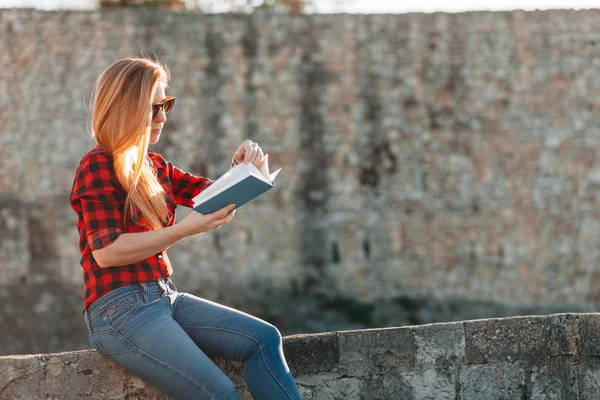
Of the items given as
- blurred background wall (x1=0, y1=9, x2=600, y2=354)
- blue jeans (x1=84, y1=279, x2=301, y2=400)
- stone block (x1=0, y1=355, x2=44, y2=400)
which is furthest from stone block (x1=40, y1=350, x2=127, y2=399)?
blurred background wall (x1=0, y1=9, x2=600, y2=354)

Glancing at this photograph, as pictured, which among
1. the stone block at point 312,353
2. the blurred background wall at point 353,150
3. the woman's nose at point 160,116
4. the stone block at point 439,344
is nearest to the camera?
the woman's nose at point 160,116

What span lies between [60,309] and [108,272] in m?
8.61

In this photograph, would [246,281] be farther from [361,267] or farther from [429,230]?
[429,230]

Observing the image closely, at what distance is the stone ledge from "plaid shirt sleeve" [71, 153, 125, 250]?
101 cm

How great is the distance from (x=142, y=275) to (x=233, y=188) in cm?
42

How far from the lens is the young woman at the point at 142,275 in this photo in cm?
307

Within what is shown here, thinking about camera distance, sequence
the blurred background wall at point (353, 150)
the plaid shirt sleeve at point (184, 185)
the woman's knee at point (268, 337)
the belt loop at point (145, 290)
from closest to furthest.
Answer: the belt loop at point (145, 290) → the woman's knee at point (268, 337) → the plaid shirt sleeve at point (184, 185) → the blurred background wall at point (353, 150)

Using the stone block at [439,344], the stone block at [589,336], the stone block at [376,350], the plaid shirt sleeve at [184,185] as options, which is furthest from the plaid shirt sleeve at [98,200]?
the stone block at [589,336]

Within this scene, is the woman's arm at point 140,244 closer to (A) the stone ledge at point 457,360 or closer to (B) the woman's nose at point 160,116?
(B) the woman's nose at point 160,116

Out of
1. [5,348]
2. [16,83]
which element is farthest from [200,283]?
[16,83]

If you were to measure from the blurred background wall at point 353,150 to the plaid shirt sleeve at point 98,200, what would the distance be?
27.7 feet

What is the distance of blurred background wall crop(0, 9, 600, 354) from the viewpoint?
38.2ft

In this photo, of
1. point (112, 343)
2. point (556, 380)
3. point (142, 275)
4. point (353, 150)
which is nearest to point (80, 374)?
point (112, 343)

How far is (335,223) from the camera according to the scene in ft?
38.4
